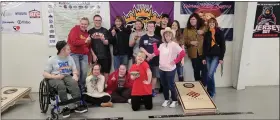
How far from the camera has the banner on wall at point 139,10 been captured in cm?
523

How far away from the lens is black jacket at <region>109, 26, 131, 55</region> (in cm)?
511

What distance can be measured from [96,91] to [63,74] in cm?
65

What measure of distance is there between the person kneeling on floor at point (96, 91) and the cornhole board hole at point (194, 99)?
1.18 metres

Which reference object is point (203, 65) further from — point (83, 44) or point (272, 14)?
point (83, 44)

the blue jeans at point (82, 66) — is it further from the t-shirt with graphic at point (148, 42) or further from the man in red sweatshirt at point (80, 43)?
the t-shirt with graphic at point (148, 42)

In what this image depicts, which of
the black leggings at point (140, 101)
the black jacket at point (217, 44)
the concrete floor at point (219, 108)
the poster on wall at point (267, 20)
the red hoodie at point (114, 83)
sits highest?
the poster on wall at point (267, 20)

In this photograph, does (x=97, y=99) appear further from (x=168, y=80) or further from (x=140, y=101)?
(x=168, y=80)

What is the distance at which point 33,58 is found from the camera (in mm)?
5348

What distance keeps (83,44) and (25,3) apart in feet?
4.14

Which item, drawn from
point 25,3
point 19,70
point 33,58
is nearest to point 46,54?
point 33,58

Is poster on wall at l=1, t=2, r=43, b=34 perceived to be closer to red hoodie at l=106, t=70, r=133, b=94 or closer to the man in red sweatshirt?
the man in red sweatshirt

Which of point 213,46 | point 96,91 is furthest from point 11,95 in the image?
point 213,46

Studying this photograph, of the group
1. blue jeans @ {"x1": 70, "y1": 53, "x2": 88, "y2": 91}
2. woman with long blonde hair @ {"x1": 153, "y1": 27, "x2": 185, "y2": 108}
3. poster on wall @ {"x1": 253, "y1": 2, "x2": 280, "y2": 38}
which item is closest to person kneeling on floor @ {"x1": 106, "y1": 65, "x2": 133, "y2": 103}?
blue jeans @ {"x1": 70, "y1": 53, "x2": 88, "y2": 91}

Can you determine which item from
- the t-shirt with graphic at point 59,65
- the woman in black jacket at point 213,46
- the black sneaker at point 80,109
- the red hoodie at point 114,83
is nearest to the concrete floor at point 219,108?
the black sneaker at point 80,109
